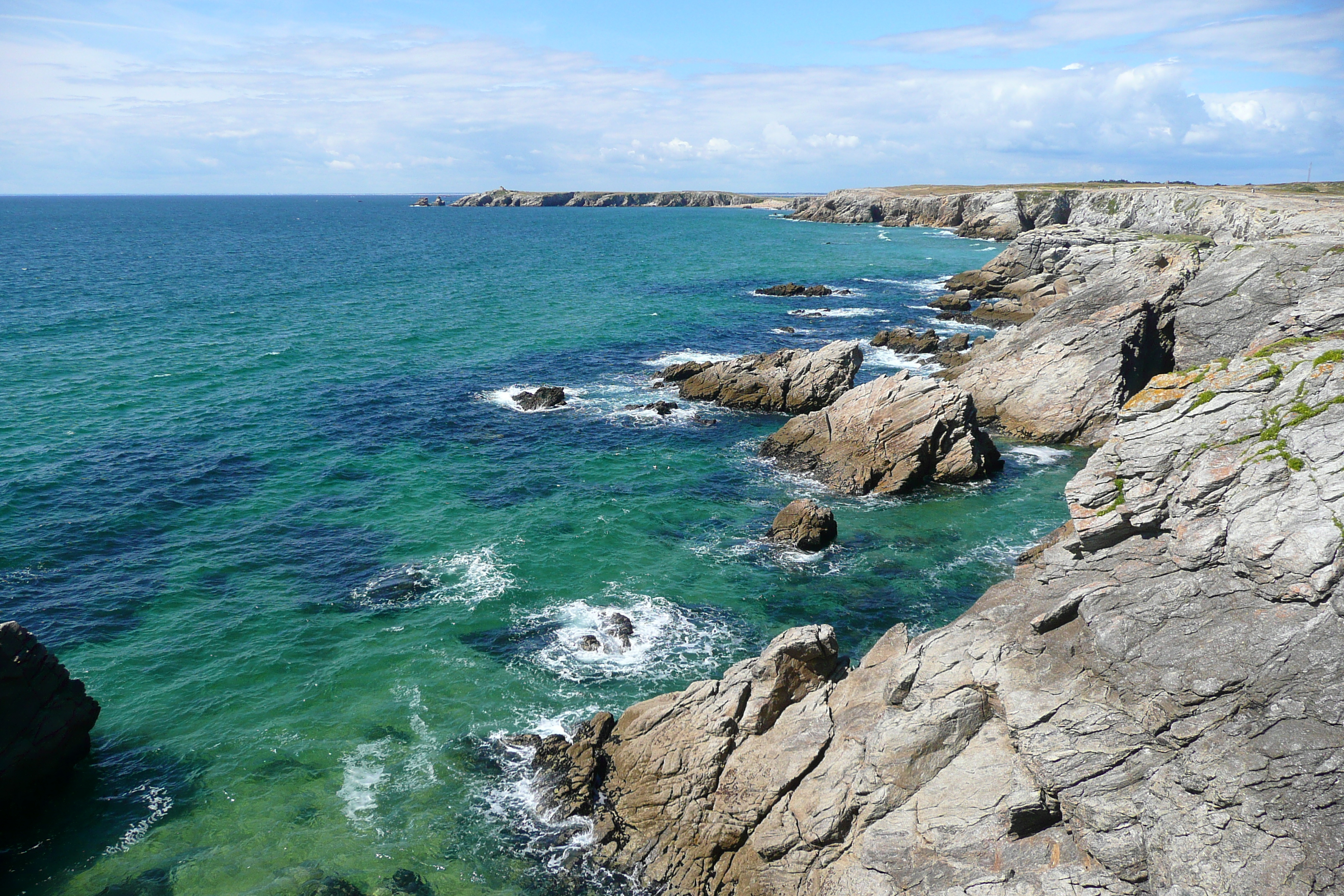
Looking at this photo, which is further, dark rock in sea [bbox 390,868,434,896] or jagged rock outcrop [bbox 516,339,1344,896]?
dark rock in sea [bbox 390,868,434,896]

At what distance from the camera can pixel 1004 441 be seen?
47.3 meters

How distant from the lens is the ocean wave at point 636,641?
27.6 meters

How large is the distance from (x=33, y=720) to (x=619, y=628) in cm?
1877

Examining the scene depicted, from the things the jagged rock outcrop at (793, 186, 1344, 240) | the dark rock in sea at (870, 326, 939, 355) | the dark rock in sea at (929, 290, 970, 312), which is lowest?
the dark rock in sea at (870, 326, 939, 355)

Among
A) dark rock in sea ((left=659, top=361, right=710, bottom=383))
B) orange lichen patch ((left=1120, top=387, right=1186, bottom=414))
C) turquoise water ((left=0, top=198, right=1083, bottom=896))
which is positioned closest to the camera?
orange lichen patch ((left=1120, top=387, right=1186, bottom=414))

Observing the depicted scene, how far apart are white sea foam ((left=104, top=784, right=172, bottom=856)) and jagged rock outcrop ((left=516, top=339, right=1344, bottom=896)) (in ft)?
42.5

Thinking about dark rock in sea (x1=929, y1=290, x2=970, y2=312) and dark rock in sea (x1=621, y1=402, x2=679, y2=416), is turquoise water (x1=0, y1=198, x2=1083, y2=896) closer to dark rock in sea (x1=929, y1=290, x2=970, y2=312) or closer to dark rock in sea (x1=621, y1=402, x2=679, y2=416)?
dark rock in sea (x1=621, y1=402, x2=679, y2=416)

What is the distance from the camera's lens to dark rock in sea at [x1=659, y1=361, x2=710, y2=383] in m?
60.9

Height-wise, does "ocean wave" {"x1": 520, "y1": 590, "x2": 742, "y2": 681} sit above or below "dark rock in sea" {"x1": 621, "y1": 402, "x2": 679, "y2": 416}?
below

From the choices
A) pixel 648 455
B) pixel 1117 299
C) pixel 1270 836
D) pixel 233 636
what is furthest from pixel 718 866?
pixel 1117 299

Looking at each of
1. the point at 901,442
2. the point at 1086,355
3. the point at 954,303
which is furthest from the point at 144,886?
the point at 954,303

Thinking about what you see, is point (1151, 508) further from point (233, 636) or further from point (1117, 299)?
point (1117, 299)

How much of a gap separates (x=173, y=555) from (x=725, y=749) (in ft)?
96.2

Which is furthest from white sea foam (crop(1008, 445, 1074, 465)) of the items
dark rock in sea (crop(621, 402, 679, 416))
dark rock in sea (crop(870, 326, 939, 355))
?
dark rock in sea (crop(621, 402, 679, 416))
